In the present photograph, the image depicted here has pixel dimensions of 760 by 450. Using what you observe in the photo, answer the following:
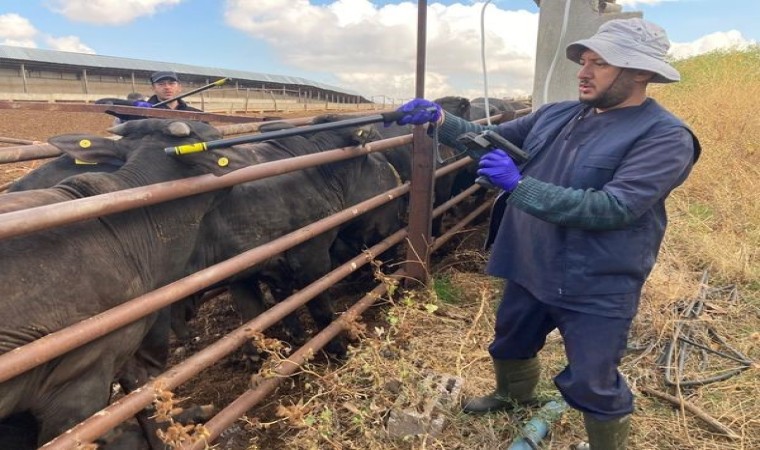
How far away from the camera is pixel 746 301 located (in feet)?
13.8

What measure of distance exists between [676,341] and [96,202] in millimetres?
3500

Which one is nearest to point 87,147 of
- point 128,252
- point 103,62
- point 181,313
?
point 128,252

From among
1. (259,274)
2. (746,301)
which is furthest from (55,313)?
(746,301)

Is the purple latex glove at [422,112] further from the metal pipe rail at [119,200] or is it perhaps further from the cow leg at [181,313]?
the cow leg at [181,313]

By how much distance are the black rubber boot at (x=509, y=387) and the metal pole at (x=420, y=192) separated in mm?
1482

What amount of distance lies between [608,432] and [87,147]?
272cm

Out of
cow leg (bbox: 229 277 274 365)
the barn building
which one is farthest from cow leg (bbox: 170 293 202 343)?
the barn building

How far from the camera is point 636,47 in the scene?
6.95ft

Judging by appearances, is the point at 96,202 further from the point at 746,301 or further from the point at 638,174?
the point at 746,301

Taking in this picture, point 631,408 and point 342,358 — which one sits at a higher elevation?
point 631,408

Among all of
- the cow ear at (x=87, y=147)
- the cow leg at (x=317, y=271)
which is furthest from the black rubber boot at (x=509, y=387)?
the cow ear at (x=87, y=147)

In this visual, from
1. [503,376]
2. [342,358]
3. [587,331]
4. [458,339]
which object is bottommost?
[342,358]

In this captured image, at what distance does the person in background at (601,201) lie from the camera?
2.02 meters

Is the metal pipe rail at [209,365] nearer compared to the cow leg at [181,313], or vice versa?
the metal pipe rail at [209,365]
